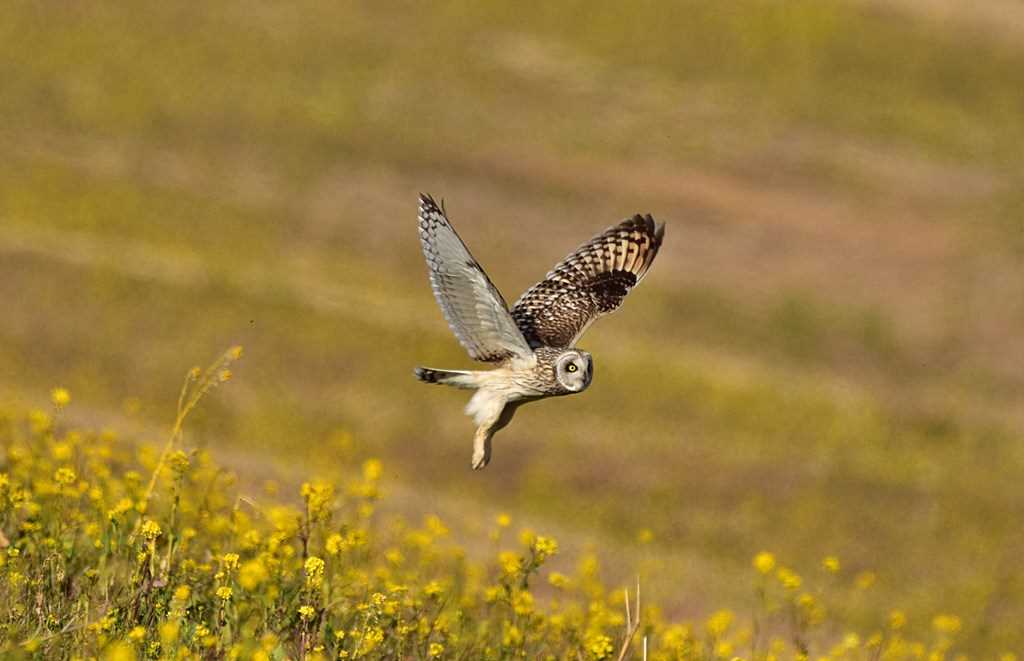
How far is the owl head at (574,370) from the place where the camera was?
601cm

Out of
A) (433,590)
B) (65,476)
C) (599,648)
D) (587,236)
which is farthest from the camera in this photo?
Answer: (587,236)

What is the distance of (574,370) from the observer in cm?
606

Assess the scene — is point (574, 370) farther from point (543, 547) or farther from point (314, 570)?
point (314, 570)

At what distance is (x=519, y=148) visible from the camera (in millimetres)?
23203

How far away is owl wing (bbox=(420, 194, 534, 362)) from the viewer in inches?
233

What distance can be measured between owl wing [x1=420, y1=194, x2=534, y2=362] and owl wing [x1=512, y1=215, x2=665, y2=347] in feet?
1.94

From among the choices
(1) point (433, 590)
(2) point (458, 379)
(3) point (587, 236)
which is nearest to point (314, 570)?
(1) point (433, 590)

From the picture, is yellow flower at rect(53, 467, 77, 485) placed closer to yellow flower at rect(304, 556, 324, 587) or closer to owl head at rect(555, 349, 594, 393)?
yellow flower at rect(304, 556, 324, 587)

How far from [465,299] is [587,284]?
1770mm

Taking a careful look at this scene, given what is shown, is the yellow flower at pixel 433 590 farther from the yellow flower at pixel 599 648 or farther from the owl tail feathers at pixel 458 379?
the owl tail feathers at pixel 458 379

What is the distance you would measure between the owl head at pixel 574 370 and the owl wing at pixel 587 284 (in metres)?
0.59

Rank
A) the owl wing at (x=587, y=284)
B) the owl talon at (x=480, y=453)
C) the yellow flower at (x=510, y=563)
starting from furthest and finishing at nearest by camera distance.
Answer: the owl wing at (x=587, y=284) < the yellow flower at (x=510, y=563) < the owl talon at (x=480, y=453)

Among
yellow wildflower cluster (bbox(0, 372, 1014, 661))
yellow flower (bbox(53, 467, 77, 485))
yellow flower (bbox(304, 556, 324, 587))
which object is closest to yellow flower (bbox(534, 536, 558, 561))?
yellow wildflower cluster (bbox(0, 372, 1014, 661))

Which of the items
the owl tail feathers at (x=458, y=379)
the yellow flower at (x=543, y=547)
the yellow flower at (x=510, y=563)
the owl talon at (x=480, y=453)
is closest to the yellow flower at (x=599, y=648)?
the yellow flower at (x=543, y=547)
